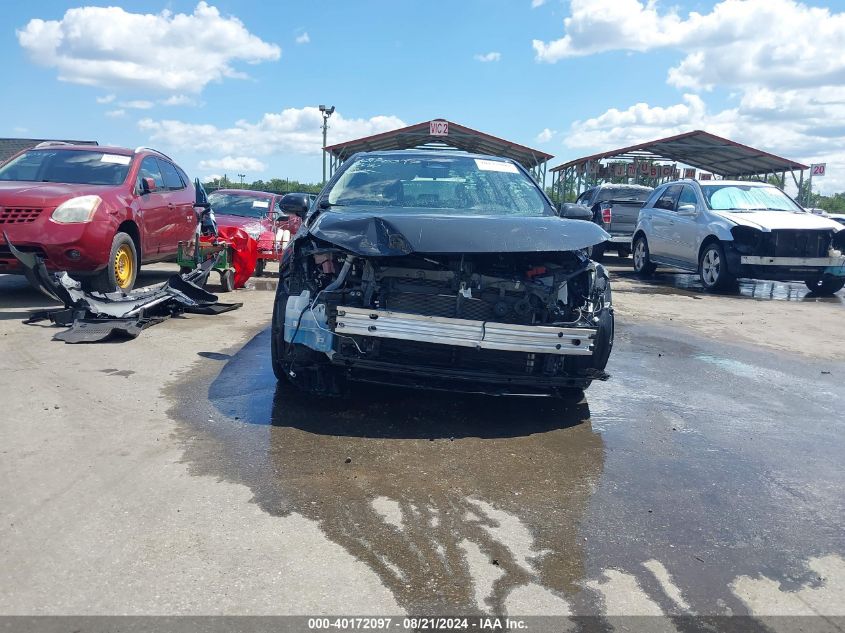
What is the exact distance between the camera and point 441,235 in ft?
14.0

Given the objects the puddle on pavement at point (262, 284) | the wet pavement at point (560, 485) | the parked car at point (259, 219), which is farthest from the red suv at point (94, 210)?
the wet pavement at point (560, 485)

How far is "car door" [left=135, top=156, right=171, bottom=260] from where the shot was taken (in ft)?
29.2

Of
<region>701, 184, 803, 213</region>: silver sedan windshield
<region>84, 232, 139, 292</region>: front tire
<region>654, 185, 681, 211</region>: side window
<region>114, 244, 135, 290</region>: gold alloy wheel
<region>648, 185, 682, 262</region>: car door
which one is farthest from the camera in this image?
<region>654, 185, 681, 211</region>: side window

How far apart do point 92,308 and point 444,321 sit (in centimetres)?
416

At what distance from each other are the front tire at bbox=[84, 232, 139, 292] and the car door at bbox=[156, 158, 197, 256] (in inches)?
35.3

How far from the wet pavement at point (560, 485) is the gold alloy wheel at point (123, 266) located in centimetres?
321

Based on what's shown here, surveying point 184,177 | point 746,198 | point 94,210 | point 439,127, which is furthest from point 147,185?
point 439,127

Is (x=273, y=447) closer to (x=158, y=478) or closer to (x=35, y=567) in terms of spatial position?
(x=158, y=478)

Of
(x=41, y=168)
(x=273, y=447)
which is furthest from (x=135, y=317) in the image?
(x=273, y=447)

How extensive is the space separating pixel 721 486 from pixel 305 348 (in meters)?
2.44

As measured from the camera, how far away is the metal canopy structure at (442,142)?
2291 centimetres

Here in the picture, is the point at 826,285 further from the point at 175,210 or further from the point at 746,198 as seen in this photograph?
the point at 175,210

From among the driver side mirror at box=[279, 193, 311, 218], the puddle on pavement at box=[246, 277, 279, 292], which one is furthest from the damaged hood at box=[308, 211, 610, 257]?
the puddle on pavement at box=[246, 277, 279, 292]

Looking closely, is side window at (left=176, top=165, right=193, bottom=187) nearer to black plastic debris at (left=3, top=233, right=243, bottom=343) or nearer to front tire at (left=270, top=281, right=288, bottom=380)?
black plastic debris at (left=3, top=233, right=243, bottom=343)
